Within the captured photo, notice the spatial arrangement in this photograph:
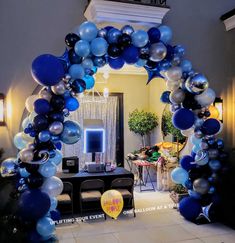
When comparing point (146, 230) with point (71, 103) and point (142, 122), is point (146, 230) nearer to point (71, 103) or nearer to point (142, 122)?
point (71, 103)

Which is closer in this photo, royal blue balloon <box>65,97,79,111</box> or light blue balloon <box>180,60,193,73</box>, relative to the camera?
royal blue balloon <box>65,97,79,111</box>

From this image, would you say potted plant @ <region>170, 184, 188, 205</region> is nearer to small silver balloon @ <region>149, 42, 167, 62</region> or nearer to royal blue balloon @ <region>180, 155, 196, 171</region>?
royal blue balloon @ <region>180, 155, 196, 171</region>

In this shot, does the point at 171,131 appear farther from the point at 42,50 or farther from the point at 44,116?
the point at 44,116

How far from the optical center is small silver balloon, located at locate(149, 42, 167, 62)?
3859 millimetres

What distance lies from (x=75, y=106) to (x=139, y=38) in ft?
3.91

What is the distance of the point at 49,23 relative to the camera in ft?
14.8

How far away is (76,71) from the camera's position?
142 inches

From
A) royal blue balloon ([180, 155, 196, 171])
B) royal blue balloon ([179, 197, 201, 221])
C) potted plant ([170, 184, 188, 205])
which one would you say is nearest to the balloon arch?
royal blue balloon ([180, 155, 196, 171])

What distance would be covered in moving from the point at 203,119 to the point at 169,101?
0.61 metres

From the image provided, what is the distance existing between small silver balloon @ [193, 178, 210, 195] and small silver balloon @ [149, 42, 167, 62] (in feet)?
6.52


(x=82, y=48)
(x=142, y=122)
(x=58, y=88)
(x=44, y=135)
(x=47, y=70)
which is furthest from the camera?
(x=142, y=122)

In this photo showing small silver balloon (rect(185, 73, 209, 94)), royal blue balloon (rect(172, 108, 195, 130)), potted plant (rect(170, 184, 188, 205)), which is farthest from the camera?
potted plant (rect(170, 184, 188, 205))

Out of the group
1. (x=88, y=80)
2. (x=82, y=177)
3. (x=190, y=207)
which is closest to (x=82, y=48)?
(x=88, y=80)

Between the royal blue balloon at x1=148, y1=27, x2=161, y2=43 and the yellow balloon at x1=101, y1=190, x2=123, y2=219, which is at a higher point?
the royal blue balloon at x1=148, y1=27, x2=161, y2=43
